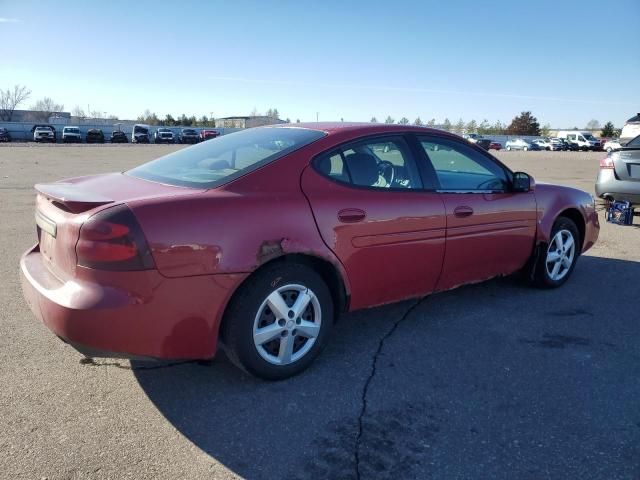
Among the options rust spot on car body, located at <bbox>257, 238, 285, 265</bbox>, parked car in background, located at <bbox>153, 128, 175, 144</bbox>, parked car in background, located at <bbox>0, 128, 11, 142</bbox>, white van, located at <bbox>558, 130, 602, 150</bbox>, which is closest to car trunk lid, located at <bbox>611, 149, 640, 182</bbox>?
rust spot on car body, located at <bbox>257, 238, 285, 265</bbox>

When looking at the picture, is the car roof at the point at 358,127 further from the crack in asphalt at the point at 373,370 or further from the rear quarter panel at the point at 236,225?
the crack in asphalt at the point at 373,370

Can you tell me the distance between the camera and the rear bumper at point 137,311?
2619 millimetres

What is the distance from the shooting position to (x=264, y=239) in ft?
9.78

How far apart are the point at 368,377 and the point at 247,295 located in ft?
3.11

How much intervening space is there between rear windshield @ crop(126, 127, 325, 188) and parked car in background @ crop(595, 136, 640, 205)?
22.4 ft

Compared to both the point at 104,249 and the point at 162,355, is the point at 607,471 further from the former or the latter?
the point at 104,249

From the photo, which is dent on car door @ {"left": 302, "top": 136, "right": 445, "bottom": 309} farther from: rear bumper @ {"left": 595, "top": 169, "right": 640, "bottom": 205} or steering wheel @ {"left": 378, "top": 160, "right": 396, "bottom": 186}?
rear bumper @ {"left": 595, "top": 169, "right": 640, "bottom": 205}

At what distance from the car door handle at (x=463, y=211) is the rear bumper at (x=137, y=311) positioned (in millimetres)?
1848

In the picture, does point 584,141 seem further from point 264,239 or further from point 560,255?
point 264,239

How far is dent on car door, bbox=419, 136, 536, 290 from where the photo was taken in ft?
13.2

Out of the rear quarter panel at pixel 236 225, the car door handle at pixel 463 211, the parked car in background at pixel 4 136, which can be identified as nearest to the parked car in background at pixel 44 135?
the parked car in background at pixel 4 136

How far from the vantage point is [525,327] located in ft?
13.6

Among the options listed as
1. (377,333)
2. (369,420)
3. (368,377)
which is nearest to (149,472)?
(369,420)

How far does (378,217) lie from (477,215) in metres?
1.08
